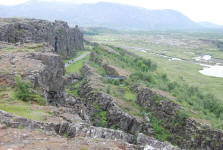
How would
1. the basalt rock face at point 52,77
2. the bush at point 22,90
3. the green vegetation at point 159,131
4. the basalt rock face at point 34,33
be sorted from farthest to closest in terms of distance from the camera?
the basalt rock face at point 34,33 → the green vegetation at point 159,131 → the basalt rock face at point 52,77 → the bush at point 22,90

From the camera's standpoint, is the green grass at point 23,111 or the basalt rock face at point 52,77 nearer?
the green grass at point 23,111

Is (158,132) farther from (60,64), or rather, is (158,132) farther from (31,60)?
(31,60)

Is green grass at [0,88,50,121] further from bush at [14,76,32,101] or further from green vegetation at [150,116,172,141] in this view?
green vegetation at [150,116,172,141]

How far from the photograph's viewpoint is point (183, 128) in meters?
35.2

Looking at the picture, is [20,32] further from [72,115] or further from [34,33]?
[72,115]

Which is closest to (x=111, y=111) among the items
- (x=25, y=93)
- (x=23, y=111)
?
(x=25, y=93)

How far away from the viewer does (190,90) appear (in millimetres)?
63062

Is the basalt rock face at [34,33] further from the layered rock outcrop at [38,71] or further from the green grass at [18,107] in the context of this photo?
the green grass at [18,107]

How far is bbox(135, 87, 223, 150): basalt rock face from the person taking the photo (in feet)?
104

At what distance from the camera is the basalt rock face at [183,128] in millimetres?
31656

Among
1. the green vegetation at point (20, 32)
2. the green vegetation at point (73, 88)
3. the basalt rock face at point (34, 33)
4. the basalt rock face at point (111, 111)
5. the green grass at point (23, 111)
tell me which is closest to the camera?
the green grass at point (23, 111)

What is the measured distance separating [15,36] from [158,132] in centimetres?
3888

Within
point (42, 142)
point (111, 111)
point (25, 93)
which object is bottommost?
point (111, 111)

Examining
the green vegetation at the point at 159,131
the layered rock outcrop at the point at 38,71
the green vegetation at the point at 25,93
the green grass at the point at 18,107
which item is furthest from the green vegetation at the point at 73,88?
the green grass at the point at 18,107
